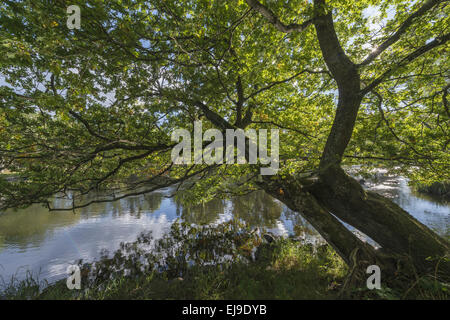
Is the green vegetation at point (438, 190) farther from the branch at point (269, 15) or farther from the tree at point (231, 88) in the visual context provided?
the branch at point (269, 15)

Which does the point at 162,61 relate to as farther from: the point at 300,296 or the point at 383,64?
the point at 300,296

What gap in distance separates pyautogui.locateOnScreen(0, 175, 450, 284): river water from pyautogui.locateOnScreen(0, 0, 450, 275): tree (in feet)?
10.4

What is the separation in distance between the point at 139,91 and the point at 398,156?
6192 mm

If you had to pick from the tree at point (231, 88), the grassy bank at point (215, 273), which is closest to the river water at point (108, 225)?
the grassy bank at point (215, 273)

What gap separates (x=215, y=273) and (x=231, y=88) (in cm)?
491

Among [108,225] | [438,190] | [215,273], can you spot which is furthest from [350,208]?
[438,190]

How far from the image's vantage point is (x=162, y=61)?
3.34 m

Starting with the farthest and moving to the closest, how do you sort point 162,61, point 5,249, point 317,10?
point 5,249 → point 162,61 → point 317,10

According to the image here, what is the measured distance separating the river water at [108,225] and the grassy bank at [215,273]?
136 centimetres

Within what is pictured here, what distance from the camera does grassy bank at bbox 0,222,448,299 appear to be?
122 inches

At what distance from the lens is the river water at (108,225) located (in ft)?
23.1

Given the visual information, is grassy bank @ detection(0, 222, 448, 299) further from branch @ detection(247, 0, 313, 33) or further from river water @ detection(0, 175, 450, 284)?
branch @ detection(247, 0, 313, 33)
